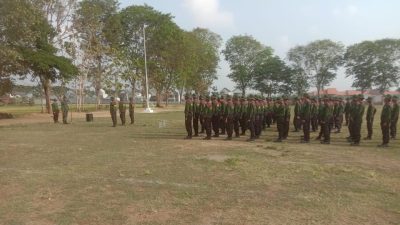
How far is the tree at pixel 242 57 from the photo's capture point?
254 feet

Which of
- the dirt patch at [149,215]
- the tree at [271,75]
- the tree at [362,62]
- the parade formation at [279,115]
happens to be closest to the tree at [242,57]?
the tree at [271,75]


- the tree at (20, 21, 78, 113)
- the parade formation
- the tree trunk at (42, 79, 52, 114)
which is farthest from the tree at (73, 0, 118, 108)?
the parade formation

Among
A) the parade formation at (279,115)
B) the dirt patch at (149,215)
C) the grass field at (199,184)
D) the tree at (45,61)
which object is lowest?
the dirt patch at (149,215)

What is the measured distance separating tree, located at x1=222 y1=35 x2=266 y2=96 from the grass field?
209 feet

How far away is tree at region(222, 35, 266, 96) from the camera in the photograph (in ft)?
254

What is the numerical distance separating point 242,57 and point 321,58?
44.3 ft

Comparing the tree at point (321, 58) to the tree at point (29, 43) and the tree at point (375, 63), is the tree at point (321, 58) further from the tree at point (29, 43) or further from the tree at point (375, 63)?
the tree at point (29, 43)

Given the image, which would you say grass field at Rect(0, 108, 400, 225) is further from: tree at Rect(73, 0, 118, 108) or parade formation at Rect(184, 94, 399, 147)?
tree at Rect(73, 0, 118, 108)

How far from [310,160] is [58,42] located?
32.1 meters

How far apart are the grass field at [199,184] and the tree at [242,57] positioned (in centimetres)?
6366

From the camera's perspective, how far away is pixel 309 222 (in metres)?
6.18

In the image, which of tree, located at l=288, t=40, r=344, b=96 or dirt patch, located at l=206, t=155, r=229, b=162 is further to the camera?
tree, located at l=288, t=40, r=344, b=96

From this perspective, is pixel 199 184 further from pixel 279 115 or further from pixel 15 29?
pixel 15 29

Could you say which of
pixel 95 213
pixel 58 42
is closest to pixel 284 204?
pixel 95 213
